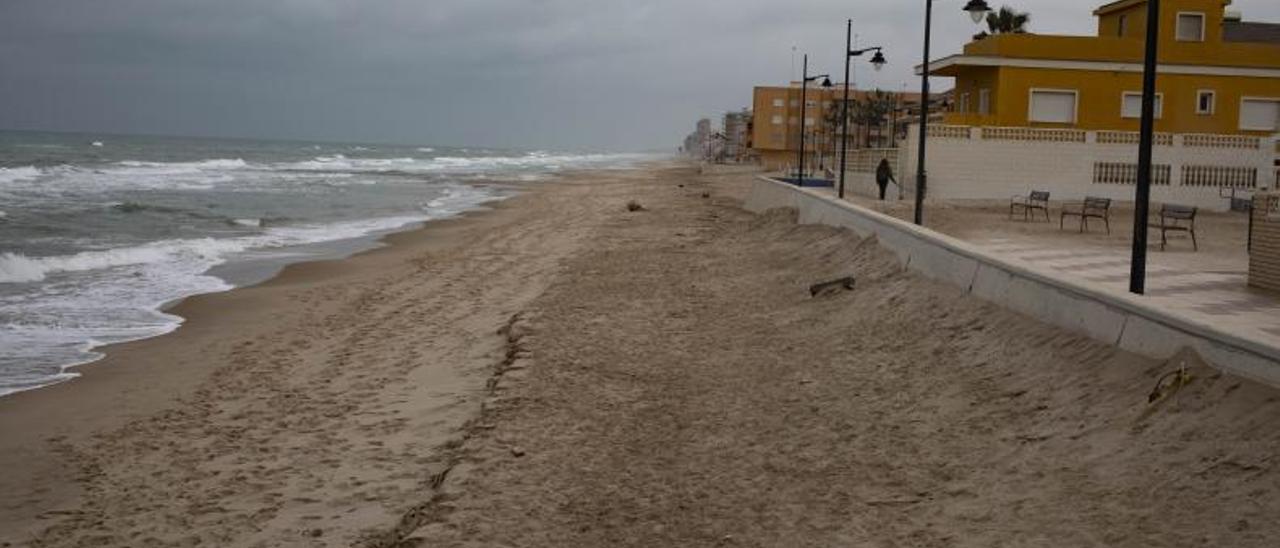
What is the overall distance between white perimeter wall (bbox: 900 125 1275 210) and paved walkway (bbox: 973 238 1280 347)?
11776mm

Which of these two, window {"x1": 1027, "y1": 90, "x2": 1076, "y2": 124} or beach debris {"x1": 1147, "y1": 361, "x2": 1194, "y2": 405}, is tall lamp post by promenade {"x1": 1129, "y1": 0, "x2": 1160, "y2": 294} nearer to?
beach debris {"x1": 1147, "y1": 361, "x2": 1194, "y2": 405}

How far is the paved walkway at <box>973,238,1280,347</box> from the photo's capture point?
6.95 m

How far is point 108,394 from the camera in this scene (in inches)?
370

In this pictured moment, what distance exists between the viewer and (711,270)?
1623 centimetres

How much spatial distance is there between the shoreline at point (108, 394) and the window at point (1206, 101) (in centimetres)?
2317

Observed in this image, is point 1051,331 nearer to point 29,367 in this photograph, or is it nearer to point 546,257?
point 29,367

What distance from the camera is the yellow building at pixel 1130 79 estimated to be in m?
28.5

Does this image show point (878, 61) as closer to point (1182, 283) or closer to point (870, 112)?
point (1182, 283)

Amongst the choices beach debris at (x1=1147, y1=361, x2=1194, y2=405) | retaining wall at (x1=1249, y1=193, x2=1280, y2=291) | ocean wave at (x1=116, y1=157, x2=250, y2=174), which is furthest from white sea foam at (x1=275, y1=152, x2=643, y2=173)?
beach debris at (x1=1147, y1=361, x2=1194, y2=405)

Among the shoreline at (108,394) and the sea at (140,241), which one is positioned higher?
the sea at (140,241)

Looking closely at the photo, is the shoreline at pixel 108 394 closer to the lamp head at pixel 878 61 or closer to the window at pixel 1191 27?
the lamp head at pixel 878 61

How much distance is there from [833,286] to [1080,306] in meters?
4.78

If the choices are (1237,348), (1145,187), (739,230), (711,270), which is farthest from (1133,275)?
(739,230)

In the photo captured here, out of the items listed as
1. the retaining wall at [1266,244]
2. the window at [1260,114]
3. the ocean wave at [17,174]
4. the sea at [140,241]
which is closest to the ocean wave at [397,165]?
the ocean wave at [17,174]
